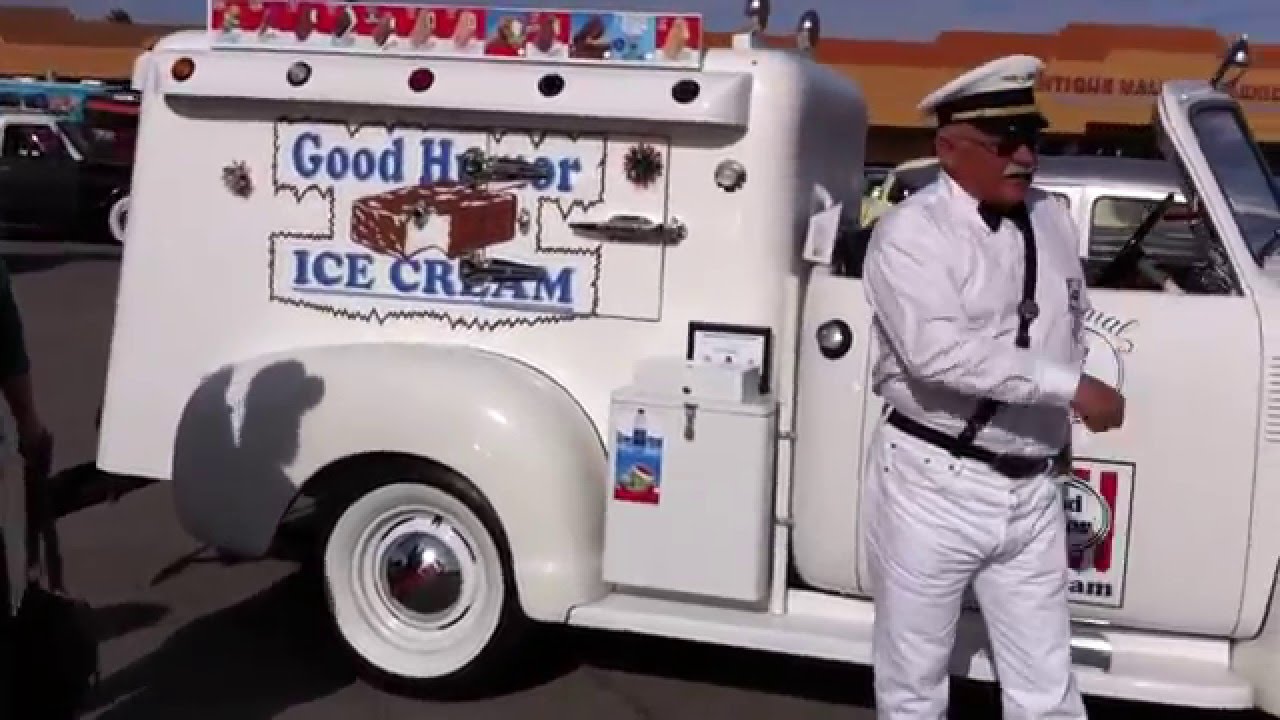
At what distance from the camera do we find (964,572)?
3.95 meters

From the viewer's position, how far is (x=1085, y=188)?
352 inches

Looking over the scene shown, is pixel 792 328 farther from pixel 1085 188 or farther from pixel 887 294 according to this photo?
pixel 1085 188

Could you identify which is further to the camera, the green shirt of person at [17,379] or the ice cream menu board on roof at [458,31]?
the ice cream menu board on roof at [458,31]

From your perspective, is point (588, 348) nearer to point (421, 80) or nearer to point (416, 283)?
point (416, 283)

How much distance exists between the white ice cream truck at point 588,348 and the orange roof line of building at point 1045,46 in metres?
21.8

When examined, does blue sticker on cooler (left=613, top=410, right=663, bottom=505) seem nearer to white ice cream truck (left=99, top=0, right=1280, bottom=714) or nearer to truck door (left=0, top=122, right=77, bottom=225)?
white ice cream truck (left=99, top=0, right=1280, bottom=714)

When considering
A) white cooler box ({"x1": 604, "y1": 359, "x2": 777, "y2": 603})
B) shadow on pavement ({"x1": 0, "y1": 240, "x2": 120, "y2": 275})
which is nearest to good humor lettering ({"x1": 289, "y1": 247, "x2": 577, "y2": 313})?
white cooler box ({"x1": 604, "y1": 359, "x2": 777, "y2": 603})

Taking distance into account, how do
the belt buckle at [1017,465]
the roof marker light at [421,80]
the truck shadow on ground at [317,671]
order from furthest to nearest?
the truck shadow on ground at [317,671] < the roof marker light at [421,80] < the belt buckle at [1017,465]

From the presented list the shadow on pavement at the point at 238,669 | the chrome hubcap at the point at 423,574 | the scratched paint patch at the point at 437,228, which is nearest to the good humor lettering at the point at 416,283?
the scratched paint patch at the point at 437,228

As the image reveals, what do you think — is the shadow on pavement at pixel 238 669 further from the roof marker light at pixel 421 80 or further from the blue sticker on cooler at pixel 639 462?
the roof marker light at pixel 421 80

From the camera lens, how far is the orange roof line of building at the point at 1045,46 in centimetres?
2636

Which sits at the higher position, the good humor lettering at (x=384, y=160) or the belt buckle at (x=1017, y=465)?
the good humor lettering at (x=384, y=160)

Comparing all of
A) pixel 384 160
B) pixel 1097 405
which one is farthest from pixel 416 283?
pixel 1097 405

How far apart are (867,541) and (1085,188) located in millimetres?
5265
